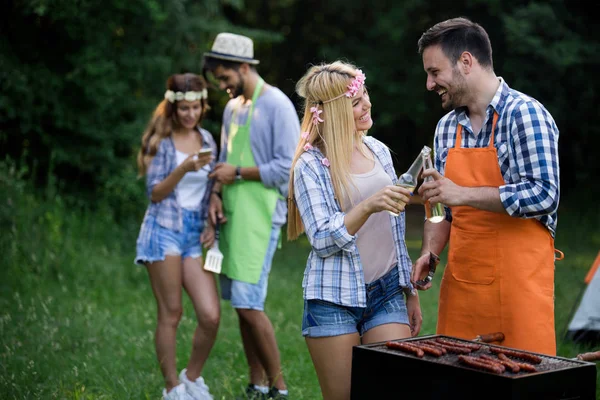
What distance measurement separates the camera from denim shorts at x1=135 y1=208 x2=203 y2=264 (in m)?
5.33

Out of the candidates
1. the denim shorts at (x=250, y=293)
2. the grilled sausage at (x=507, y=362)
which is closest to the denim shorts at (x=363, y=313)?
the grilled sausage at (x=507, y=362)

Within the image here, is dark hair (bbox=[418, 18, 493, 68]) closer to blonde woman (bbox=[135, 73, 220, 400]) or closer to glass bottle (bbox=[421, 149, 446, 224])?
glass bottle (bbox=[421, 149, 446, 224])

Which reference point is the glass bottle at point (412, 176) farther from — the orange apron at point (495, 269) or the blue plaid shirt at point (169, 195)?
the blue plaid shirt at point (169, 195)

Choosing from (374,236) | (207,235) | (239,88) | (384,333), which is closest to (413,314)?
(384,333)

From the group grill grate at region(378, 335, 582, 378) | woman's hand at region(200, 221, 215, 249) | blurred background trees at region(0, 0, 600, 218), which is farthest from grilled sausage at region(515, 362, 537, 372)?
blurred background trees at region(0, 0, 600, 218)

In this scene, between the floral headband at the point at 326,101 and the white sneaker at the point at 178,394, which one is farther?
the white sneaker at the point at 178,394

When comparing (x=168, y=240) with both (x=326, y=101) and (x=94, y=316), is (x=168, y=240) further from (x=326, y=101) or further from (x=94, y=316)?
(x=94, y=316)

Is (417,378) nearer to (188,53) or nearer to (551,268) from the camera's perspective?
(551,268)

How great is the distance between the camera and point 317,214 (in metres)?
3.69

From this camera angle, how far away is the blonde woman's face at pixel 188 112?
18.3 ft

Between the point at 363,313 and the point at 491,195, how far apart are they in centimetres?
79

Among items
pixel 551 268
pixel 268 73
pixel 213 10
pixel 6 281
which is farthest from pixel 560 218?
pixel 551 268

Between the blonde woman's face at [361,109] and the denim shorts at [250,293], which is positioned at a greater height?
the blonde woman's face at [361,109]

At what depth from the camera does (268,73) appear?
875 inches
